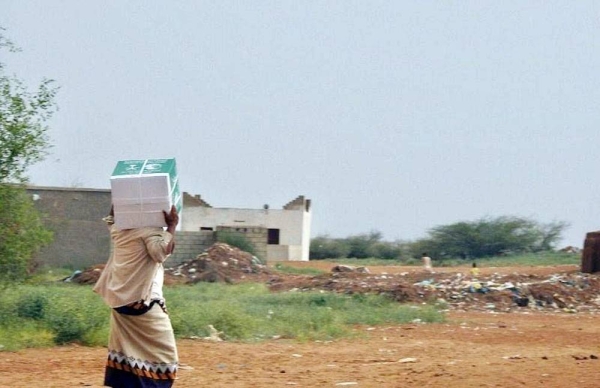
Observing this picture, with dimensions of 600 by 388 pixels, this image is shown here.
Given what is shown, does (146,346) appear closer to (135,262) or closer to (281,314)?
(135,262)

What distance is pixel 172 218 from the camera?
7.86m

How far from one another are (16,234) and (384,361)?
552 cm

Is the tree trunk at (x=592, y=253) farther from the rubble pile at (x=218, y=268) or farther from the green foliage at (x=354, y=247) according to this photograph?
the green foliage at (x=354, y=247)

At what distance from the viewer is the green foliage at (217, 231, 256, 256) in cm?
3862

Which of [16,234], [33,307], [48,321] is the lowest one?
[48,321]

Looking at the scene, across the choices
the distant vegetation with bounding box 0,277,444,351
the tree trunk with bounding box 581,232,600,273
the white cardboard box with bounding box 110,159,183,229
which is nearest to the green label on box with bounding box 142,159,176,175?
the white cardboard box with bounding box 110,159,183,229

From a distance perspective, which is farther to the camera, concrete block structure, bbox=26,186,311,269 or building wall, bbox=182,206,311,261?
building wall, bbox=182,206,311,261

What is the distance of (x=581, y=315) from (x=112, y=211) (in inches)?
716

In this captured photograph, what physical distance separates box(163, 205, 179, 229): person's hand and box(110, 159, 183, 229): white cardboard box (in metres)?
0.03

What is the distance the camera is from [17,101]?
14852 mm

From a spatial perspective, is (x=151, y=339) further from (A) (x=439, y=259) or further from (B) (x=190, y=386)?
(A) (x=439, y=259)

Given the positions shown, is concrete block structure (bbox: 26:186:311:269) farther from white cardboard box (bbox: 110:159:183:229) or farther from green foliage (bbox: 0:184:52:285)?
white cardboard box (bbox: 110:159:183:229)

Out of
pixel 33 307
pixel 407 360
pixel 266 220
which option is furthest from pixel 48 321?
pixel 266 220

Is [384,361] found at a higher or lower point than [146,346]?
lower
